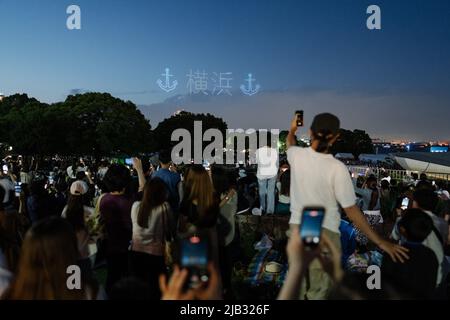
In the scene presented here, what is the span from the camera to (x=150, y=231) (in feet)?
15.2

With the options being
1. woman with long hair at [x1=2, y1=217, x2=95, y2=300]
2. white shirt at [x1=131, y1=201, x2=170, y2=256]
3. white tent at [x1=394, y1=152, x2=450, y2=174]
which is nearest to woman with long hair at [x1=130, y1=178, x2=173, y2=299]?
white shirt at [x1=131, y1=201, x2=170, y2=256]

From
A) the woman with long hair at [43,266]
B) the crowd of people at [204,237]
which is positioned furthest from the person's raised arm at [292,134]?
the woman with long hair at [43,266]

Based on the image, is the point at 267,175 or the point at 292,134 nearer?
the point at 292,134

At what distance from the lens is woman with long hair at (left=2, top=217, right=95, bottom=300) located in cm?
249

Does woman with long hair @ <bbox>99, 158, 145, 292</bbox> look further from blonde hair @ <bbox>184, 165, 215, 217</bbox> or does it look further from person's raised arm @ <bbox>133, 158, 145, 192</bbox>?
Result: person's raised arm @ <bbox>133, 158, 145, 192</bbox>

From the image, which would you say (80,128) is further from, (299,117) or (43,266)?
(43,266)

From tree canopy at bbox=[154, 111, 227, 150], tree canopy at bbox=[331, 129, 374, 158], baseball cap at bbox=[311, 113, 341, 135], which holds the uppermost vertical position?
tree canopy at bbox=[154, 111, 227, 150]

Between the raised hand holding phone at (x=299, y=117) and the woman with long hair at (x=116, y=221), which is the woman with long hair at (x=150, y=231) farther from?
the raised hand holding phone at (x=299, y=117)

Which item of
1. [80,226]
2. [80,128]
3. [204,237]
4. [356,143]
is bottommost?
[356,143]

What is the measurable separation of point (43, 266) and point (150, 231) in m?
2.16

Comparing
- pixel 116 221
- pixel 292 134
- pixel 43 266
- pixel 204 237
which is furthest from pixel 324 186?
pixel 116 221

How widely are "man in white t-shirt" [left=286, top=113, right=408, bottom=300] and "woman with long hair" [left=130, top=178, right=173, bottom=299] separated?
5.17 ft
